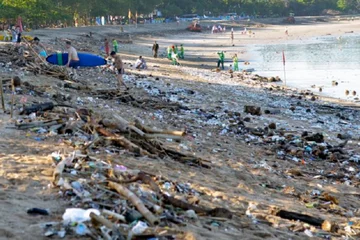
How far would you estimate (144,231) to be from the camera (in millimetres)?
5031

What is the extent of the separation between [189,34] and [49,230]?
7908 centimetres

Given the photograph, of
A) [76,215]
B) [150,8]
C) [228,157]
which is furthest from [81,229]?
[150,8]

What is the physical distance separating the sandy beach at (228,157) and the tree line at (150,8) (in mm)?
31438

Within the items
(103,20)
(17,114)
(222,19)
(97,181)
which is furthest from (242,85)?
(222,19)

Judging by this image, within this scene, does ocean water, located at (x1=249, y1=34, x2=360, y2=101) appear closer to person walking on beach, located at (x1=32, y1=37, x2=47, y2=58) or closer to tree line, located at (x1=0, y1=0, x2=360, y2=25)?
person walking on beach, located at (x1=32, y1=37, x2=47, y2=58)

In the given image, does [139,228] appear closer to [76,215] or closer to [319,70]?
[76,215]

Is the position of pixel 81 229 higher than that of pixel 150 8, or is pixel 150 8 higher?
pixel 150 8

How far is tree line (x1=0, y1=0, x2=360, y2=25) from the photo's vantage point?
1935 inches

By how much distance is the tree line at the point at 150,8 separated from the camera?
161ft

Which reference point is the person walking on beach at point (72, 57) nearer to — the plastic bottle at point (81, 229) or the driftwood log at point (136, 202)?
the driftwood log at point (136, 202)

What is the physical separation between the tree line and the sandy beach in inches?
1238

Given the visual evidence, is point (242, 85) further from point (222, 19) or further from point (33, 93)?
point (222, 19)

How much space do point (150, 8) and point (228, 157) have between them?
78.5 metres

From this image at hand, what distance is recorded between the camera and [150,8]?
86.1 m
